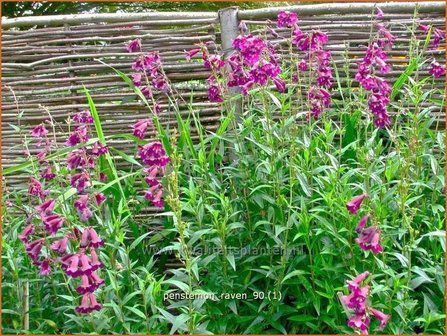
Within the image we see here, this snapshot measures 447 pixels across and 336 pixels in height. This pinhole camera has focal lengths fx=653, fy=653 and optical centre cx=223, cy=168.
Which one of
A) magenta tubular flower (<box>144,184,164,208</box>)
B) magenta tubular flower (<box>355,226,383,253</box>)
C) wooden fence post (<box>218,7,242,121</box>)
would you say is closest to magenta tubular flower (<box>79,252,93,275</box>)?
magenta tubular flower (<box>144,184,164,208</box>)

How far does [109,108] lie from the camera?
3949 mm

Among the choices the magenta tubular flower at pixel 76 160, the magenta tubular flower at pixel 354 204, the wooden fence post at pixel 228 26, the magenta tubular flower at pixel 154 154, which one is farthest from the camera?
the wooden fence post at pixel 228 26

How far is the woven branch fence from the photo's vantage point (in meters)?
3.75

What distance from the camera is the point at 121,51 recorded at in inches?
156

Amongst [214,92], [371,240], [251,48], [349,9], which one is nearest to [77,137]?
[214,92]

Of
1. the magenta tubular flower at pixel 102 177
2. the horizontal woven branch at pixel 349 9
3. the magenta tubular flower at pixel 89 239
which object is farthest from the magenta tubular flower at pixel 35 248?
the horizontal woven branch at pixel 349 9

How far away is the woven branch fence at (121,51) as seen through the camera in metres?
A: 3.75

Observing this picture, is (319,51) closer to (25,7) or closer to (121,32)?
(121,32)

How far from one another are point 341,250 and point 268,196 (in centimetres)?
38

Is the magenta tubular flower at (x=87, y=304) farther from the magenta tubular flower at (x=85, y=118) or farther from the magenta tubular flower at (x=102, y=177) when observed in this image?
the magenta tubular flower at (x=85, y=118)

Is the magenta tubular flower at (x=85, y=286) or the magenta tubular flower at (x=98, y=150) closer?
the magenta tubular flower at (x=85, y=286)

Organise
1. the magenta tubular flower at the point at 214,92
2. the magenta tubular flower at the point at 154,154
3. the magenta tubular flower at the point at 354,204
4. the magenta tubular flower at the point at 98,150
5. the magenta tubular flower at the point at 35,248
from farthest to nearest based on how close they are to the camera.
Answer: the magenta tubular flower at the point at 214,92, the magenta tubular flower at the point at 98,150, the magenta tubular flower at the point at 154,154, the magenta tubular flower at the point at 35,248, the magenta tubular flower at the point at 354,204

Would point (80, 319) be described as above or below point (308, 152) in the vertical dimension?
below

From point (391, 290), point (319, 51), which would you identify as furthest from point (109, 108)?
point (391, 290)
